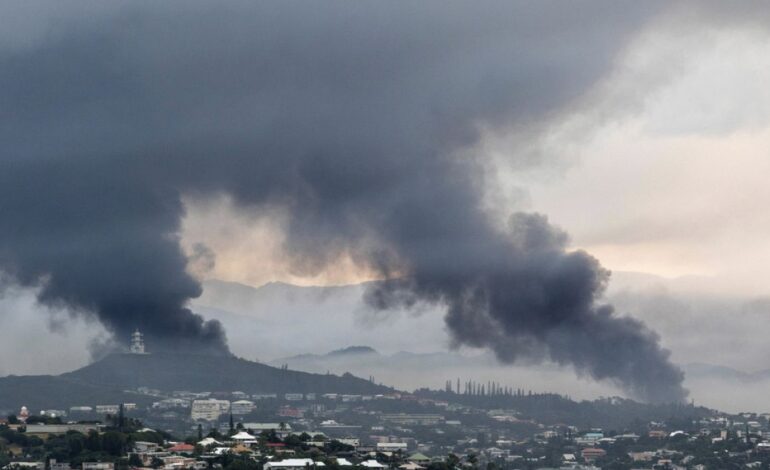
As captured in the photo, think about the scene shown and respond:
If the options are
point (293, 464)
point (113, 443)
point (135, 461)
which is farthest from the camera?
point (113, 443)

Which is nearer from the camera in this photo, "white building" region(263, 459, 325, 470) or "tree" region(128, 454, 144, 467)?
"white building" region(263, 459, 325, 470)

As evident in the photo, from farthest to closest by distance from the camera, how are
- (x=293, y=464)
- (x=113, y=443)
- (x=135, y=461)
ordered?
1. (x=113, y=443)
2. (x=293, y=464)
3. (x=135, y=461)

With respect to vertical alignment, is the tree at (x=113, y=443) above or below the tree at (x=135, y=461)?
above

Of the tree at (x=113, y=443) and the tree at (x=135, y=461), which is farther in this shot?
the tree at (x=113, y=443)

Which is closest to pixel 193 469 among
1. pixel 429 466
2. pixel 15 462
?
pixel 15 462

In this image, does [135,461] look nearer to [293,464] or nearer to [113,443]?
[113,443]

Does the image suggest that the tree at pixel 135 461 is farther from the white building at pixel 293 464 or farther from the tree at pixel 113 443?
the white building at pixel 293 464

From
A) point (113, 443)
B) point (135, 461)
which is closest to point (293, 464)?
point (135, 461)

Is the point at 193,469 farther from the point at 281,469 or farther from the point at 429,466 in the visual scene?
the point at 429,466

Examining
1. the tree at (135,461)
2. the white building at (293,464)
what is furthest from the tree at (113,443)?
the white building at (293,464)

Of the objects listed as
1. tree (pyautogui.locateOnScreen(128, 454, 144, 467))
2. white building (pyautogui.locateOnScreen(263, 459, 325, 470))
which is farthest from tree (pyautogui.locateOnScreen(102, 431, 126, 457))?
white building (pyautogui.locateOnScreen(263, 459, 325, 470))

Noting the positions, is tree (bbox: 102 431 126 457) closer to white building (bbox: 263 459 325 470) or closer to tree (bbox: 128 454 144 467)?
tree (bbox: 128 454 144 467)
